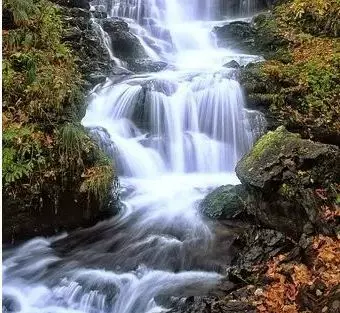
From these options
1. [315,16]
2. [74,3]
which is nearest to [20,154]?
[74,3]

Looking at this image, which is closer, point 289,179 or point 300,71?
point 289,179

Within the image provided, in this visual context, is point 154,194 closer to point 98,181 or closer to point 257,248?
point 98,181

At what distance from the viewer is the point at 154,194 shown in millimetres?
8938

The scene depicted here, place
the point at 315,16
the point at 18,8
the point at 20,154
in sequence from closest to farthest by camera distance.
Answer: the point at 20,154 → the point at 18,8 → the point at 315,16

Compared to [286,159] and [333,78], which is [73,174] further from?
[333,78]

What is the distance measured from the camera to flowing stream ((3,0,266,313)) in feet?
19.9

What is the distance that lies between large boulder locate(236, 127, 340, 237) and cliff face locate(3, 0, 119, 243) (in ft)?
8.10

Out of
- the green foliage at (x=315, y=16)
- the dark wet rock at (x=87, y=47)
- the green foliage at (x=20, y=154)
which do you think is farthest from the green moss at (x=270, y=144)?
the green foliage at (x=315, y=16)

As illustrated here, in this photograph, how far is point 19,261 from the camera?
22.5 ft

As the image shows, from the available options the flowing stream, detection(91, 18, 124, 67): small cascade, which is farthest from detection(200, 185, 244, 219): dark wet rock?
detection(91, 18, 124, 67): small cascade

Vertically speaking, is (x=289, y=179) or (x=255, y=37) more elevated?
(x=255, y=37)

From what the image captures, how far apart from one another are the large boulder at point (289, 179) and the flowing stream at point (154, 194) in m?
0.97

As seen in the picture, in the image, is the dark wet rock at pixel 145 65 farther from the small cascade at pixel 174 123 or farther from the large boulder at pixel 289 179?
the large boulder at pixel 289 179

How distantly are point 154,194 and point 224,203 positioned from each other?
1.58 meters
